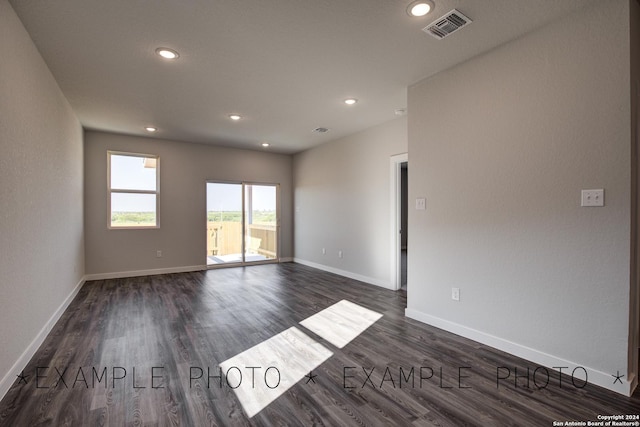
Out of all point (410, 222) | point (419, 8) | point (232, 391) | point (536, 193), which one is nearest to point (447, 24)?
point (419, 8)

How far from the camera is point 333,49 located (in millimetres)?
2760

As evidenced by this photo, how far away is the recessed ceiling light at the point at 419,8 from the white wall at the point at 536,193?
922mm

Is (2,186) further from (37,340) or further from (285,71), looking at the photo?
(285,71)

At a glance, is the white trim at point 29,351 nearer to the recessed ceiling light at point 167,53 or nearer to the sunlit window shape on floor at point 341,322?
the sunlit window shape on floor at point 341,322

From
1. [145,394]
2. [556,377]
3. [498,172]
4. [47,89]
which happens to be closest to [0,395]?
[145,394]

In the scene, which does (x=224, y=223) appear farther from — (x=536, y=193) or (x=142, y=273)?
(x=536, y=193)

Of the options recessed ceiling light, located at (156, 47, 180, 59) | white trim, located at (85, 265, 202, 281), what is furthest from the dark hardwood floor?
recessed ceiling light, located at (156, 47, 180, 59)

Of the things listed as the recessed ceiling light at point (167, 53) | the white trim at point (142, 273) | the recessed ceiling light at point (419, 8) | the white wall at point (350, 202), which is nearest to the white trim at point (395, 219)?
the white wall at point (350, 202)

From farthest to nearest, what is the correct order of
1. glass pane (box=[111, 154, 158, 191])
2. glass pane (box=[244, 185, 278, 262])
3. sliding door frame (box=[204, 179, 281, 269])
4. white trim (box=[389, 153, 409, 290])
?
1. glass pane (box=[244, 185, 278, 262])
2. sliding door frame (box=[204, 179, 281, 269])
3. glass pane (box=[111, 154, 158, 191])
4. white trim (box=[389, 153, 409, 290])

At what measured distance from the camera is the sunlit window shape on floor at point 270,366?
2004mm

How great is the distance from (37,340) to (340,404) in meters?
2.74

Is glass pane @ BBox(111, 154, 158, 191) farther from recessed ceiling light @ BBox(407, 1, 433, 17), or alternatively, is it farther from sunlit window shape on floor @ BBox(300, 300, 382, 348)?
recessed ceiling light @ BBox(407, 1, 433, 17)

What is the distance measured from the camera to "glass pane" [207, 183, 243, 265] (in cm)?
669

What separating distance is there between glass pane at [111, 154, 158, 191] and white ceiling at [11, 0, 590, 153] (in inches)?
55.0
